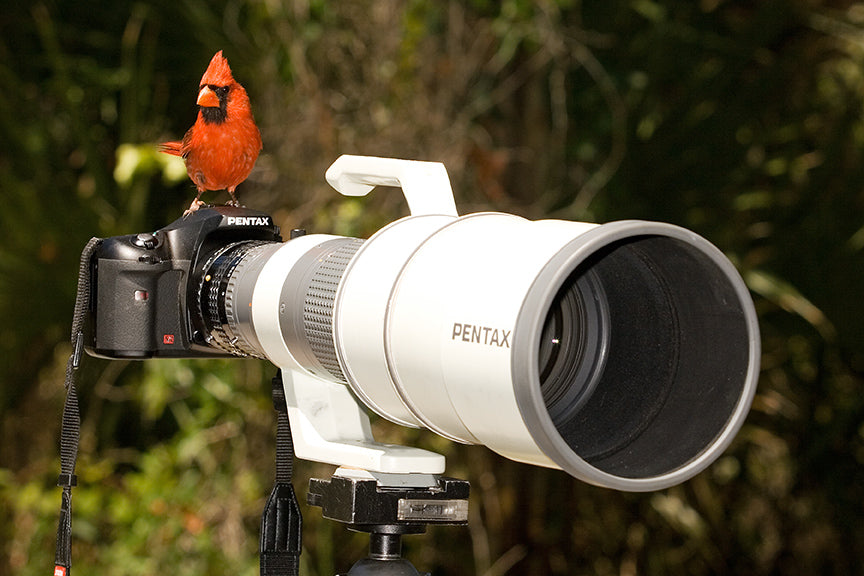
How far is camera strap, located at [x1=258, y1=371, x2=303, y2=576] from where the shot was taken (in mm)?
1114

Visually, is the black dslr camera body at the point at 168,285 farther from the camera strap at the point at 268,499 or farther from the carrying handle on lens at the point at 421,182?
the carrying handle on lens at the point at 421,182

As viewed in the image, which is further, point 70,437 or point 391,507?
point 70,437

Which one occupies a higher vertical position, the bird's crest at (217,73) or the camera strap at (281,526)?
the bird's crest at (217,73)

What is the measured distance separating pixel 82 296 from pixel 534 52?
1318 millimetres

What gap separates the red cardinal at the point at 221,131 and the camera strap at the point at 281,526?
23 cm

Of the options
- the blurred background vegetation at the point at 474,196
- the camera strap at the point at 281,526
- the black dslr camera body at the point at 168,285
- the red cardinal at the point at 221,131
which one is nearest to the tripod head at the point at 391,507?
the camera strap at the point at 281,526

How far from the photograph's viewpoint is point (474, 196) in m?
2.15

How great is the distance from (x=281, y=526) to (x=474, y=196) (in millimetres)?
1125

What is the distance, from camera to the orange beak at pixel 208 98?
1.15 m

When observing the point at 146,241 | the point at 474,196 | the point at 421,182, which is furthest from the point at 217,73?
the point at 474,196

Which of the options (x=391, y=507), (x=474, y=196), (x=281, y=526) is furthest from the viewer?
(x=474, y=196)

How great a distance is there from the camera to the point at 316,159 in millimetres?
2141

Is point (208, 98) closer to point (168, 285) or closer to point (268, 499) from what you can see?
point (168, 285)

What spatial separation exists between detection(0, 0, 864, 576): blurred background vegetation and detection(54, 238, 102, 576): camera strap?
0.88 meters
